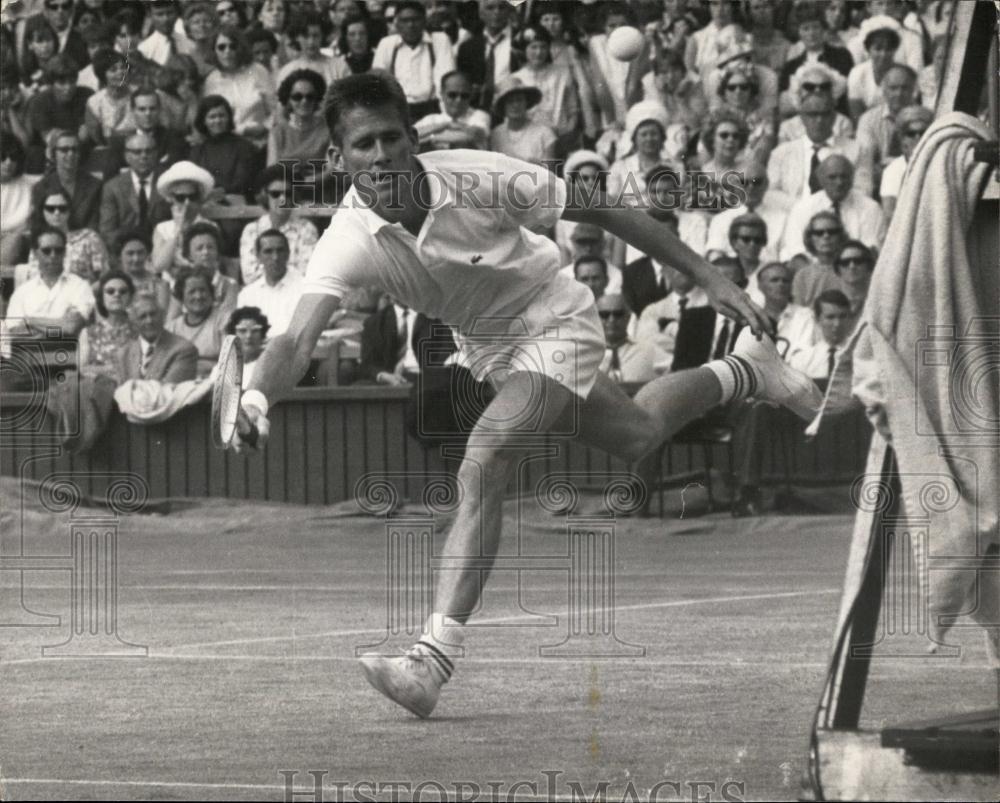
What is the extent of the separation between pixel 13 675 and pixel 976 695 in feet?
9.96

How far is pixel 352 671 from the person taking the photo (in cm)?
677

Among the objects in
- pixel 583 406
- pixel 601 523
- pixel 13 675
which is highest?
pixel 583 406

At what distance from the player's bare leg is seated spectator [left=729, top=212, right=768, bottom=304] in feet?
24.5

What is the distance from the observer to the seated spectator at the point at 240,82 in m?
15.9

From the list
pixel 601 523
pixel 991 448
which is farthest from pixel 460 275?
pixel 601 523

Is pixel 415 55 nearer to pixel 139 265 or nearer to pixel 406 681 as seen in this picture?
pixel 139 265

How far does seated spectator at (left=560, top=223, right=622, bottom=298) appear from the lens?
44.3 ft

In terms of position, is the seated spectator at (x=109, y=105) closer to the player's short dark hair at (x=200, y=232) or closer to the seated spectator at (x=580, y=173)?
the player's short dark hair at (x=200, y=232)

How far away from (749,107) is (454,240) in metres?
8.63

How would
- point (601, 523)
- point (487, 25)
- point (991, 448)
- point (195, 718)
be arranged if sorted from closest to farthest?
point (991, 448)
point (195, 718)
point (601, 523)
point (487, 25)

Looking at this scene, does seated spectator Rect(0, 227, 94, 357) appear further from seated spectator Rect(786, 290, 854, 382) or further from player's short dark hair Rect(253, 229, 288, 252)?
seated spectator Rect(786, 290, 854, 382)

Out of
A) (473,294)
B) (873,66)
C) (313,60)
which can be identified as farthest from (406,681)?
(313,60)

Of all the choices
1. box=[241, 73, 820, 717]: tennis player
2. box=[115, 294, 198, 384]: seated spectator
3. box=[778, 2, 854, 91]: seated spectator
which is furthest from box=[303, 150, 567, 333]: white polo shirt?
box=[778, 2, 854, 91]: seated spectator

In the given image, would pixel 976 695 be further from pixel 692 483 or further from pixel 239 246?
pixel 239 246
